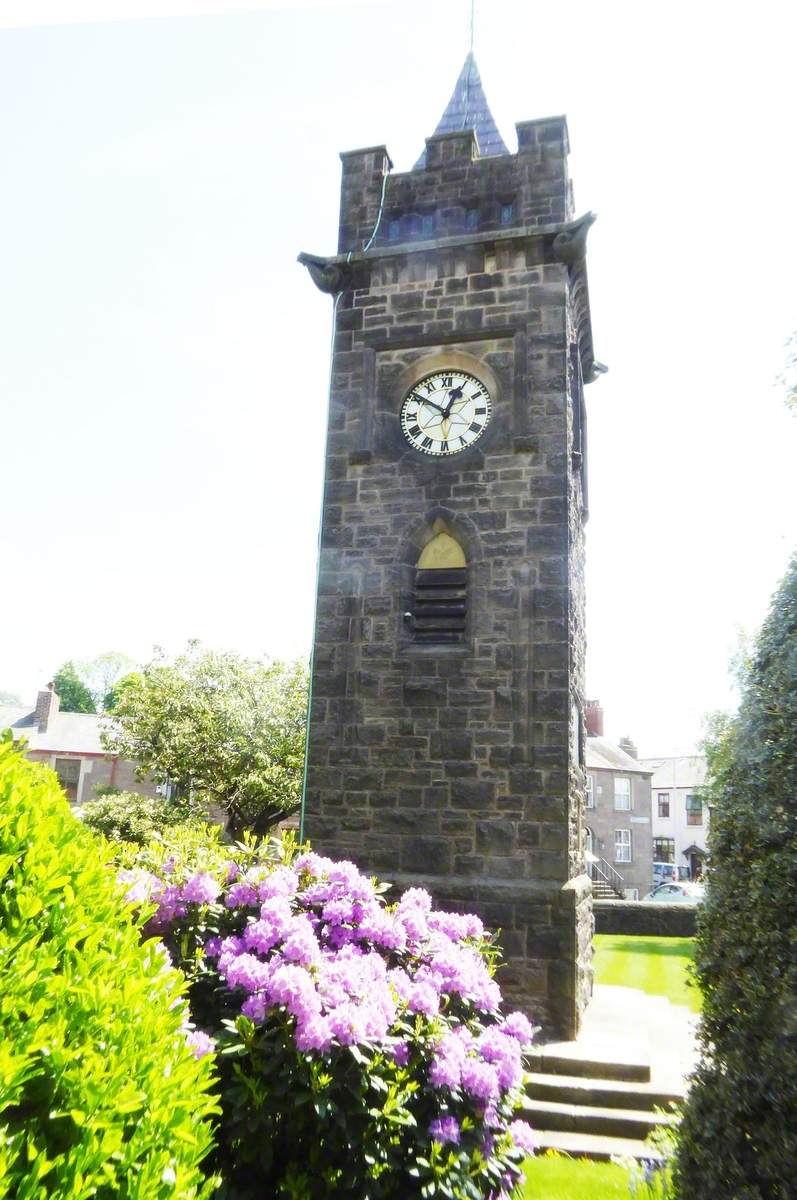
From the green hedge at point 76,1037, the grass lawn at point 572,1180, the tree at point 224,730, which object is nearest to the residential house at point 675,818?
the tree at point 224,730

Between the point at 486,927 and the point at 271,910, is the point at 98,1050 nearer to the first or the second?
the point at 271,910

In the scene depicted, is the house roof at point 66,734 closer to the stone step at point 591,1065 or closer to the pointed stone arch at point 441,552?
the pointed stone arch at point 441,552

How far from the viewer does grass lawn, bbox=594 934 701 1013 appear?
12.9 meters

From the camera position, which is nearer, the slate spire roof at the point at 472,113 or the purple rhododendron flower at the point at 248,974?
the purple rhododendron flower at the point at 248,974

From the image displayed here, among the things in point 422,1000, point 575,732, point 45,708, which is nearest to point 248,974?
point 422,1000

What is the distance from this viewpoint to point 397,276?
A: 11789 millimetres

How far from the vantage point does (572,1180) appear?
20.7ft

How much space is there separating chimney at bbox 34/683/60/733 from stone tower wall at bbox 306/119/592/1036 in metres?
33.5

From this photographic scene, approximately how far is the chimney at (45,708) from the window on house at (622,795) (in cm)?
2862

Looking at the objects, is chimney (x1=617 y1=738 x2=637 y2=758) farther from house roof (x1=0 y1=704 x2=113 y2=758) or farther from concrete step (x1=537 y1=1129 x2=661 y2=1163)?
concrete step (x1=537 y1=1129 x2=661 y2=1163)

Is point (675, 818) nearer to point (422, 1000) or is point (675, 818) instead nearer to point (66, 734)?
point (66, 734)

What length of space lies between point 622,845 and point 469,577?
3646cm

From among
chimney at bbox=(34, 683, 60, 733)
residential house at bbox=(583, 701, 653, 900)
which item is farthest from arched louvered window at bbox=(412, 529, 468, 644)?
chimney at bbox=(34, 683, 60, 733)

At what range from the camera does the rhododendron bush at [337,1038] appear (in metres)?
3.82
